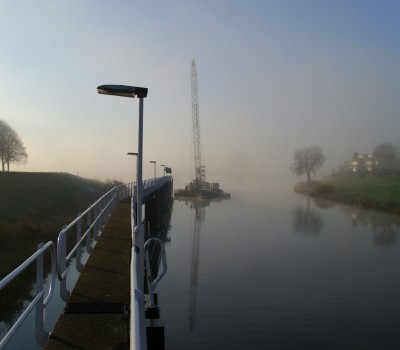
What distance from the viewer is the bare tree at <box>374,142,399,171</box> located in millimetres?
139125

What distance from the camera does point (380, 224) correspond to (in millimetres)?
46219

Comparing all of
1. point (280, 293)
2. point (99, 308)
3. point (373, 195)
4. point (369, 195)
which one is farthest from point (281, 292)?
point (369, 195)

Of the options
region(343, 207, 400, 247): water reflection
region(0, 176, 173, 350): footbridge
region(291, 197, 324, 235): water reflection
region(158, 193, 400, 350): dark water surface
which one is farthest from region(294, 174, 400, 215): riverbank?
region(0, 176, 173, 350): footbridge

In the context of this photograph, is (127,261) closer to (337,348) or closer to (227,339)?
(227,339)

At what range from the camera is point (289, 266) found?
24.3 m

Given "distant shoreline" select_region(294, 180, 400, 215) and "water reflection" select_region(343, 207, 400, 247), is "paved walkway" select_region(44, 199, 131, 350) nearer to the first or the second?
"water reflection" select_region(343, 207, 400, 247)

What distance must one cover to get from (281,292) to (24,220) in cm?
1999

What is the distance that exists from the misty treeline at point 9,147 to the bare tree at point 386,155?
111 meters

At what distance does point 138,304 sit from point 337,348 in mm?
11470

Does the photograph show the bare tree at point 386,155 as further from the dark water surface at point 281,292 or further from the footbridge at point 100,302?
the footbridge at point 100,302

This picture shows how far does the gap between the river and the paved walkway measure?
15.9 ft

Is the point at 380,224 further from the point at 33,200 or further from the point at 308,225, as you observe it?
the point at 33,200

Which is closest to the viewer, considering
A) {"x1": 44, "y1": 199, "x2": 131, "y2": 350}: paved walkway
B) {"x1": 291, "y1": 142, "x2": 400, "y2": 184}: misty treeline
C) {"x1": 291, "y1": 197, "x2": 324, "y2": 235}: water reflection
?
{"x1": 44, "y1": 199, "x2": 131, "y2": 350}: paved walkway

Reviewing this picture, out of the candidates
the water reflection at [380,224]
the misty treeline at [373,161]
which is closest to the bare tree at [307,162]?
the misty treeline at [373,161]
